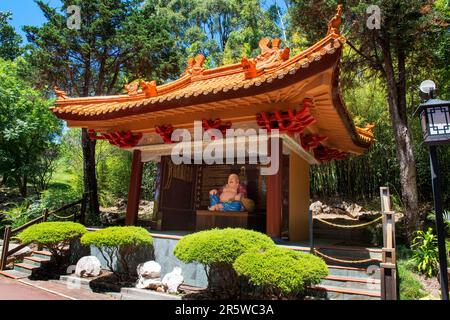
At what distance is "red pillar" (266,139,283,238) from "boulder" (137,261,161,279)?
1.97 metres

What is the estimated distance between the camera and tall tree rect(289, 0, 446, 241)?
24.7ft

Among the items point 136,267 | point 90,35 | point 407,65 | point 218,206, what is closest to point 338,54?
point 218,206

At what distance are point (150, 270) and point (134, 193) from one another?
8.74ft

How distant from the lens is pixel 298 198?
7230 mm

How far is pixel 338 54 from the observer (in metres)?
4.20

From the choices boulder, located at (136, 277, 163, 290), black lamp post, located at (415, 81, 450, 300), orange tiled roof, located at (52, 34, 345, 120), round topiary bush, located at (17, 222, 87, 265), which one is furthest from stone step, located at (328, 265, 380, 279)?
round topiary bush, located at (17, 222, 87, 265)

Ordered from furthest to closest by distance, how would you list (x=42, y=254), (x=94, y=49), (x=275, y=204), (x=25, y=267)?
1. (x=94, y=49)
2. (x=42, y=254)
3. (x=25, y=267)
4. (x=275, y=204)

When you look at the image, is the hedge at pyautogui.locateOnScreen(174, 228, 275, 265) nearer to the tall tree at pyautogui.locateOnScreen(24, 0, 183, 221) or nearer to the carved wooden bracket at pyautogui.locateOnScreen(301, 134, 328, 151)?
the carved wooden bracket at pyautogui.locateOnScreen(301, 134, 328, 151)

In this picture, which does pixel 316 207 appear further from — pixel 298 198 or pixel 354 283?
pixel 354 283

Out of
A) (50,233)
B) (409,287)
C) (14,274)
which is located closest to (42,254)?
(14,274)

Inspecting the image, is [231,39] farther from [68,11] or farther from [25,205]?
[25,205]

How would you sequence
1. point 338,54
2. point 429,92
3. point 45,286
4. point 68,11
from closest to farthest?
point 429,92, point 338,54, point 45,286, point 68,11

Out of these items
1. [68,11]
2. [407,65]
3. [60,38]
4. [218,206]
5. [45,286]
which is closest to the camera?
[45,286]

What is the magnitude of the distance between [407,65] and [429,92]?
668 centimetres
